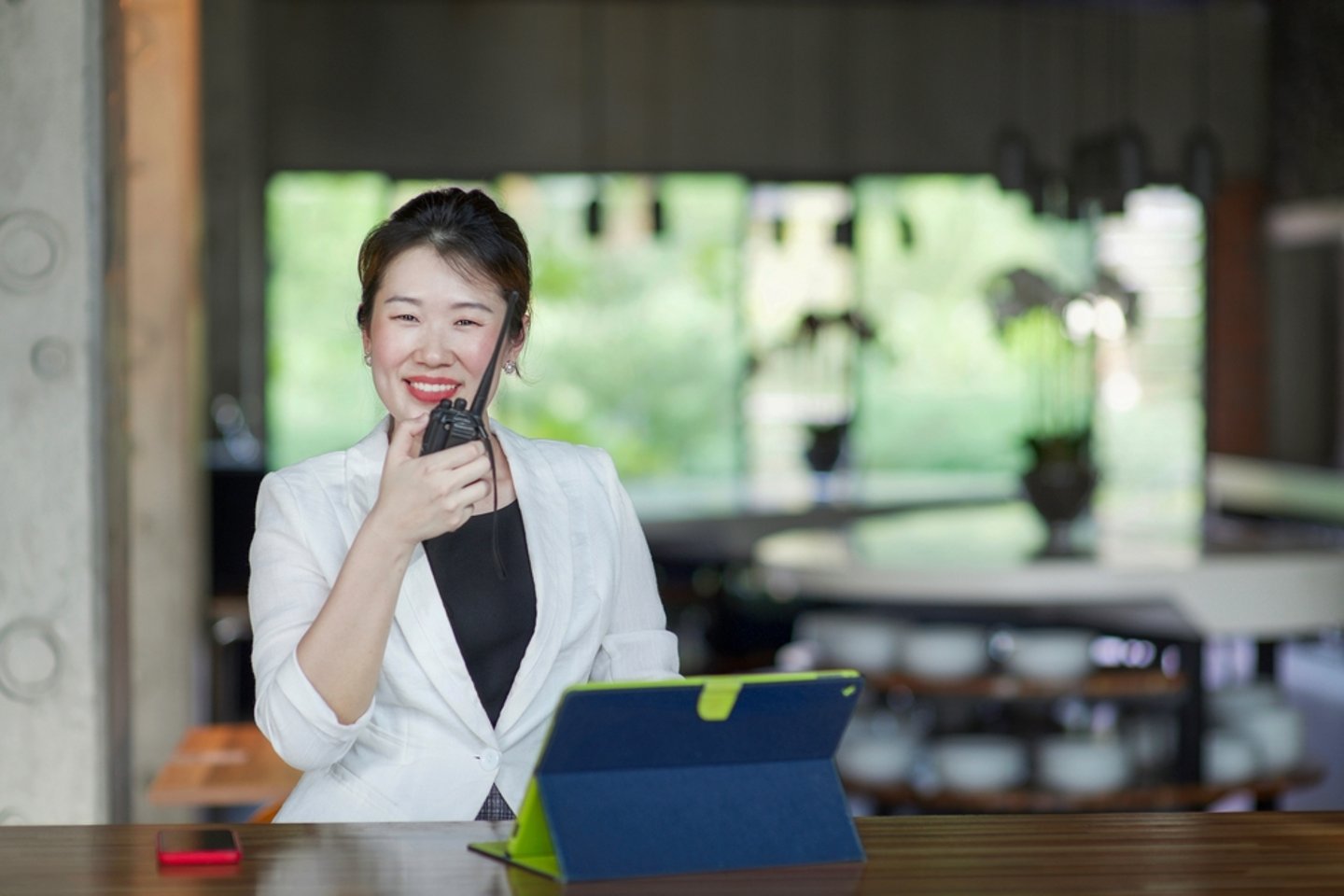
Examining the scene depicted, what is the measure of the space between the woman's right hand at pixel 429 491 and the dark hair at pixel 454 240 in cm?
28

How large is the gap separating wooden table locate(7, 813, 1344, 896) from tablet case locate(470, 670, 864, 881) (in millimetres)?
26

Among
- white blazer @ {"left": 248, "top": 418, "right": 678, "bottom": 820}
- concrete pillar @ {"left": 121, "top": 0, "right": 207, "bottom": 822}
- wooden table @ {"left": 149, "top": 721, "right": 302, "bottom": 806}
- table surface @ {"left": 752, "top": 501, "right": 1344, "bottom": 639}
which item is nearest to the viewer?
white blazer @ {"left": 248, "top": 418, "right": 678, "bottom": 820}

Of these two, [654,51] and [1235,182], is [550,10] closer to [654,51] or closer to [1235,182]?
[654,51]

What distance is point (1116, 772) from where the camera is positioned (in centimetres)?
408

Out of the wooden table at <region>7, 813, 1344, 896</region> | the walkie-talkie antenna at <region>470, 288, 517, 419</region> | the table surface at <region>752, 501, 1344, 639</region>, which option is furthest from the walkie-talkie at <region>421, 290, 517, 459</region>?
the table surface at <region>752, 501, 1344, 639</region>

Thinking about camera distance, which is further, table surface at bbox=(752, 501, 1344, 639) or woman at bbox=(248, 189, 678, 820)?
table surface at bbox=(752, 501, 1344, 639)

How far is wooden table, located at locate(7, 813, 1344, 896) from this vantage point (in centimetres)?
136

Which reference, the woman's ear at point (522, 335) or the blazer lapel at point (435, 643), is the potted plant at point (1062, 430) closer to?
the woman's ear at point (522, 335)

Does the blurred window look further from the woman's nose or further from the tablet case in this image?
the tablet case

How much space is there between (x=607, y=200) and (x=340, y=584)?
7.45 metres

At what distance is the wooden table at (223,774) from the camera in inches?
114

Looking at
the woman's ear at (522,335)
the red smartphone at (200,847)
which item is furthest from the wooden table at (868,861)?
the woman's ear at (522,335)

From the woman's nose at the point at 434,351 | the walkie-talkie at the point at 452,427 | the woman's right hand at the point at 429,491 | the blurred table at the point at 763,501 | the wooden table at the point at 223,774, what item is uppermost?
the woman's nose at the point at 434,351

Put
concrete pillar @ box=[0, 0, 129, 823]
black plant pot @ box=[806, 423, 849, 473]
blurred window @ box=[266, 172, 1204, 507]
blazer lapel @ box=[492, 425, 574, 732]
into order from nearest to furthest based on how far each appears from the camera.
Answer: blazer lapel @ box=[492, 425, 574, 732] < concrete pillar @ box=[0, 0, 129, 823] < black plant pot @ box=[806, 423, 849, 473] < blurred window @ box=[266, 172, 1204, 507]
